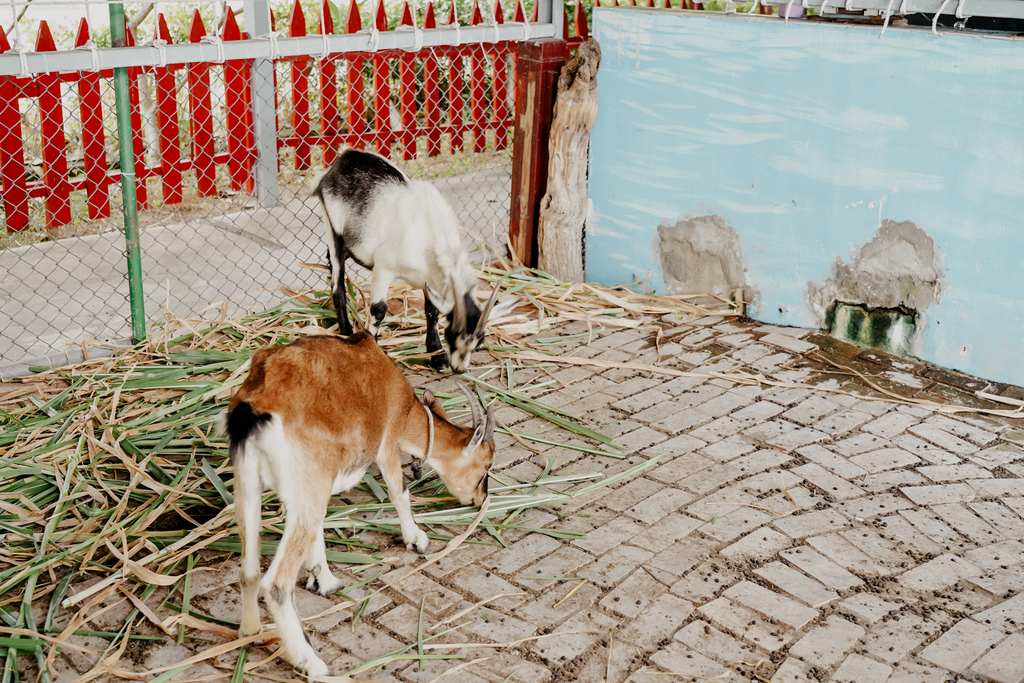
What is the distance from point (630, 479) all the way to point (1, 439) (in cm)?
287

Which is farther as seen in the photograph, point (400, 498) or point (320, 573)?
point (400, 498)

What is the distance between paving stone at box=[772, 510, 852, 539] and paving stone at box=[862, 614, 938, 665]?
0.57 meters

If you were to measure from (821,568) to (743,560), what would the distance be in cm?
30

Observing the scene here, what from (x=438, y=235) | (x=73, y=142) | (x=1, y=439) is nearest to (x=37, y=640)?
(x=1, y=439)

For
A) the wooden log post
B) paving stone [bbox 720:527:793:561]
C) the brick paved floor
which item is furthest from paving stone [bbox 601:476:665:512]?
the wooden log post

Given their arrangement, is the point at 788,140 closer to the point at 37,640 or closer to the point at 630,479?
the point at 630,479

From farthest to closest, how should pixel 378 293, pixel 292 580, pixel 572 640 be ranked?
pixel 378 293 → pixel 572 640 → pixel 292 580

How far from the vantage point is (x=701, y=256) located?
6355 millimetres

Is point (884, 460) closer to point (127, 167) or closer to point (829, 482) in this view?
point (829, 482)

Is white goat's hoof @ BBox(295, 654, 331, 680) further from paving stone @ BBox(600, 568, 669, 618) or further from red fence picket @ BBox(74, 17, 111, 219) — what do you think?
red fence picket @ BBox(74, 17, 111, 219)

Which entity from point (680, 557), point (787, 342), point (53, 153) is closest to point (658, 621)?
point (680, 557)

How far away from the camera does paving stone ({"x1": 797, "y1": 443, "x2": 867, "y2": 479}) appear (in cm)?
441

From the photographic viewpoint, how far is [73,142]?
365 inches

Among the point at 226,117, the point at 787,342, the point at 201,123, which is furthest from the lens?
the point at 226,117
